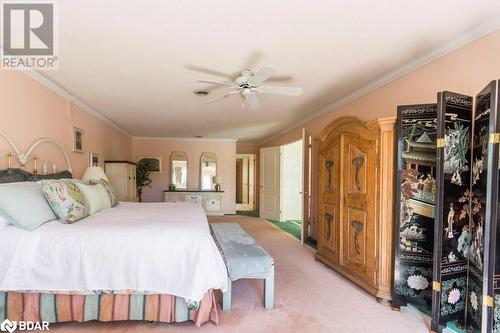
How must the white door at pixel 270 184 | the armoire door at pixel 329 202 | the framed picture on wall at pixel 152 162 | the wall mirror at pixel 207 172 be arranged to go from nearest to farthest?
the armoire door at pixel 329 202 → the white door at pixel 270 184 → the framed picture on wall at pixel 152 162 → the wall mirror at pixel 207 172

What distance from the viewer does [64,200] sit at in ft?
7.46

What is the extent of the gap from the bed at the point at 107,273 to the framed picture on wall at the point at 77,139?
2.04 meters

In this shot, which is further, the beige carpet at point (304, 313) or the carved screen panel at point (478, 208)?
the beige carpet at point (304, 313)

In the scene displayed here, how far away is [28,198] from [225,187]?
6.03m

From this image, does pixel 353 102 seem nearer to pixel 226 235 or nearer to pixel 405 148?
pixel 405 148

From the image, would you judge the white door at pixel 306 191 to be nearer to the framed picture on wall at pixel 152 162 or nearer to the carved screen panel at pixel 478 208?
the carved screen panel at pixel 478 208

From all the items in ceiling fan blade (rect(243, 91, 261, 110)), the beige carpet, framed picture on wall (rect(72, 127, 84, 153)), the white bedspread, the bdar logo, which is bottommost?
the beige carpet

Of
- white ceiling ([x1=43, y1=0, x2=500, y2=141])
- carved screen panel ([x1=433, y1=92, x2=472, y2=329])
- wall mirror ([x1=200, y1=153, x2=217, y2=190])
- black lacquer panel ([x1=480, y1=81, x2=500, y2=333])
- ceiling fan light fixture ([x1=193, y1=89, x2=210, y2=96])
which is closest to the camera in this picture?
black lacquer panel ([x1=480, y1=81, x2=500, y2=333])

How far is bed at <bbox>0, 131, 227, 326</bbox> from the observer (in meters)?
1.91

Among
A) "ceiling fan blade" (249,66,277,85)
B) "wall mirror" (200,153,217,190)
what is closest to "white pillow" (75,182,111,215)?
"ceiling fan blade" (249,66,277,85)

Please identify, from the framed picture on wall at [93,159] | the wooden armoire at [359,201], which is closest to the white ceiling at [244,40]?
the wooden armoire at [359,201]

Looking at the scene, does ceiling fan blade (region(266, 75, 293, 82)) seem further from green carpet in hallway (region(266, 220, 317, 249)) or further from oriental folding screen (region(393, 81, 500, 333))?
green carpet in hallway (region(266, 220, 317, 249))

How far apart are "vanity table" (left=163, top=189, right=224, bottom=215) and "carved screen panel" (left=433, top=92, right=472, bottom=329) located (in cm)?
604

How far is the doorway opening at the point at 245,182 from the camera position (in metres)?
9.86
